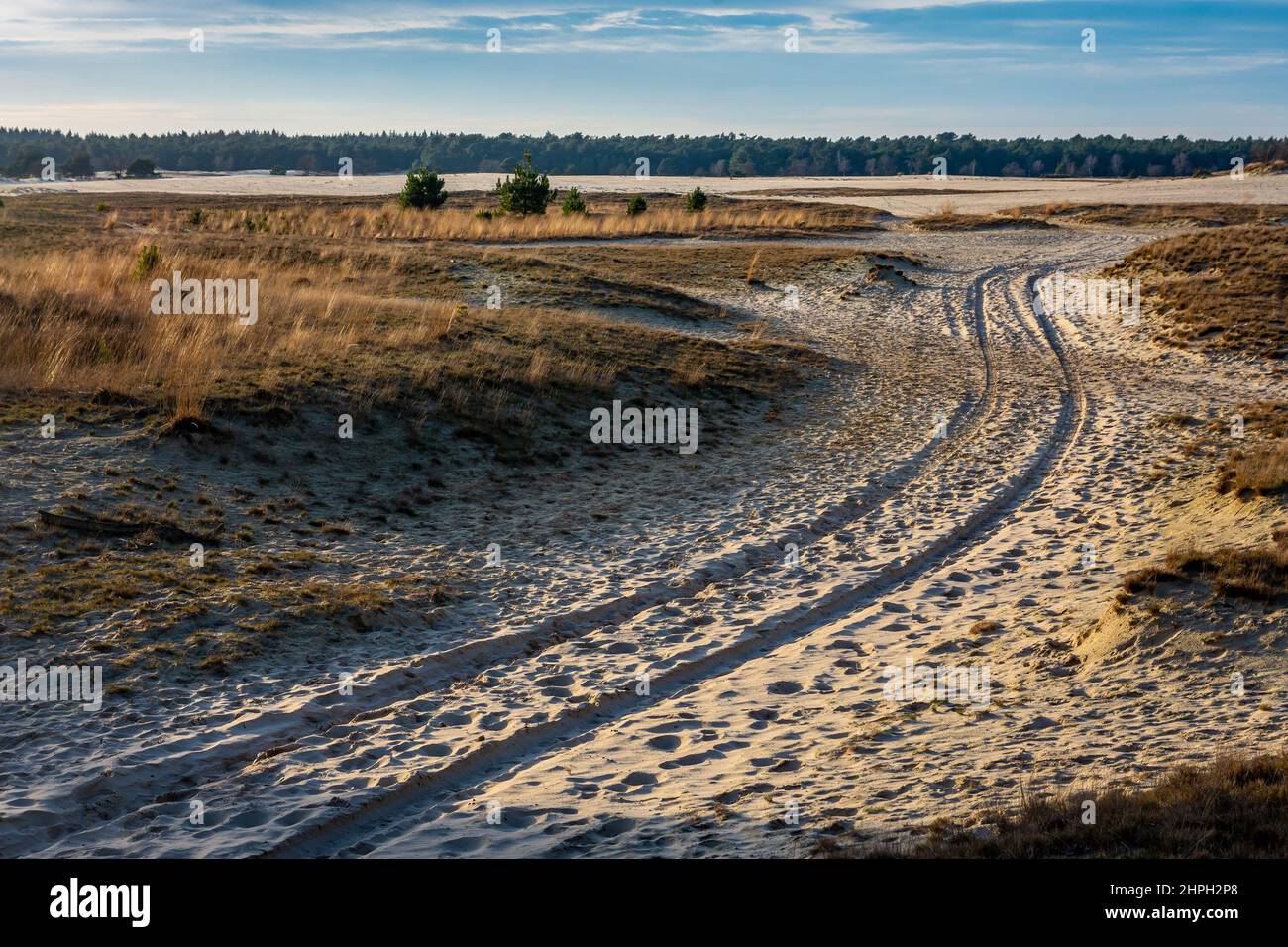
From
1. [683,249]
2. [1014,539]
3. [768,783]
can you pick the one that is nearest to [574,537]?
[1014,539]

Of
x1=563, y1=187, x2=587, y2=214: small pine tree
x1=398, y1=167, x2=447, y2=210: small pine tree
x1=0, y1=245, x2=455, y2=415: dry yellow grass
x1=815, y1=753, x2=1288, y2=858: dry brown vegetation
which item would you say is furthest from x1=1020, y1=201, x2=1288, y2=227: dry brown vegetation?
x1=815, y1=753, x2=1288, y2=858: dry brown vegetation

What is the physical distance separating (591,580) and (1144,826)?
221 inches

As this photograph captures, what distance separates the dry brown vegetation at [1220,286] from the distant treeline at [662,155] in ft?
315

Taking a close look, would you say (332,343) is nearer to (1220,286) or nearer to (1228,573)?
(1228,573)

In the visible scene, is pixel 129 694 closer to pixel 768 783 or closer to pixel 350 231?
pixel 768 783

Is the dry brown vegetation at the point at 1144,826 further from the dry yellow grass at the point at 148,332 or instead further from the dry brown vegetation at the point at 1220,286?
the dry brown vegetation at the point at 1220,286

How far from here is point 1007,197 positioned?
2852 inches

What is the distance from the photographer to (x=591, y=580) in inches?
385

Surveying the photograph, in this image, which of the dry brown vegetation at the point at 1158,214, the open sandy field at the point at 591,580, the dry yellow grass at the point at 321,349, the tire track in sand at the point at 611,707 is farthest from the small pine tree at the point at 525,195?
the tire track in sand at the point at 611,707

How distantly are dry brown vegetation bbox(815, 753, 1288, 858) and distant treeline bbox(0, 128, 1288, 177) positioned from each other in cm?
12049

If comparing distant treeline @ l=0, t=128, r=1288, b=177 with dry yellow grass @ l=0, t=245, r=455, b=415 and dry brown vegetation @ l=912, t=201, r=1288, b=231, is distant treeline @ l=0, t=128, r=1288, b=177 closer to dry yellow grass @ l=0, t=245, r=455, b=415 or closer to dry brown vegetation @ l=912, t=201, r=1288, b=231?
dry brown vegetation @ l=912, t=201, r=1288, b=231

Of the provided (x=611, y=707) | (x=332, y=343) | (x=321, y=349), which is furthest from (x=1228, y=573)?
(x=332, y=343)

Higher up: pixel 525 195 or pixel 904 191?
pixel 904 191
